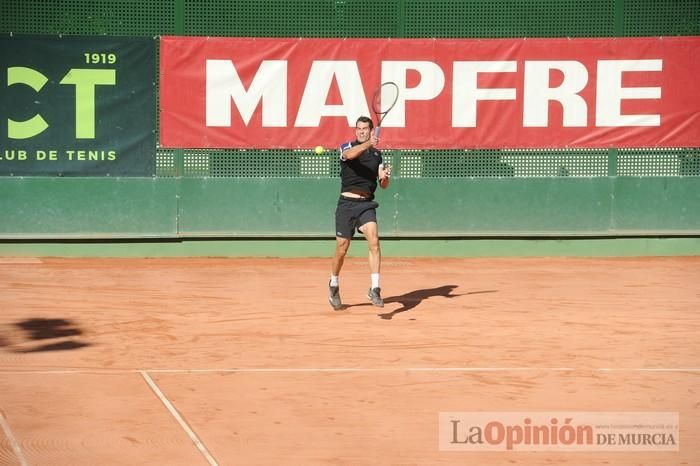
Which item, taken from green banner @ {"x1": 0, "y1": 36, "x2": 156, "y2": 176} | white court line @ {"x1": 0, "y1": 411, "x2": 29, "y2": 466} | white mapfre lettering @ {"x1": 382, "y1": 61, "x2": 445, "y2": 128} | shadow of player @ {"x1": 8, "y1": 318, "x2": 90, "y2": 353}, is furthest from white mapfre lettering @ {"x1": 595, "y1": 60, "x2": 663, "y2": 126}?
white court line @ {"x1": 0, "y1": 411, "x2": 29, "y2": 466}

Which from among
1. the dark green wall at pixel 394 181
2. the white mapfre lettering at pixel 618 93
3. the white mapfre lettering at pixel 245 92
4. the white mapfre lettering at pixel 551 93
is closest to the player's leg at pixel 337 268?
the dark green wall at pixel 394 181

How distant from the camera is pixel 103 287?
546 inches

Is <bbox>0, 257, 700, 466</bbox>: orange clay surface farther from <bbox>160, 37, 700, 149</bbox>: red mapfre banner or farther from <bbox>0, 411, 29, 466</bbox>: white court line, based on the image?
<bbox>160, 37, 700, 149</bbox>: red mapfre banner

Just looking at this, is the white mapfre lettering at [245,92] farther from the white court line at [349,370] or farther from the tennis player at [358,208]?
the white court line at [349,370]

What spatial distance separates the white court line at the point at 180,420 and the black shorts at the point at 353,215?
3.67 metres

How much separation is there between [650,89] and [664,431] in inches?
412

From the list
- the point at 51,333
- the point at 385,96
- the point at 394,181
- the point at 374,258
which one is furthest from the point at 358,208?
the point at 394,181

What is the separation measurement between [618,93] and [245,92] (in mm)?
5702

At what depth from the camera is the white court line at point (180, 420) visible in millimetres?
6793

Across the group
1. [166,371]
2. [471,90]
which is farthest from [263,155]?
[166,371]

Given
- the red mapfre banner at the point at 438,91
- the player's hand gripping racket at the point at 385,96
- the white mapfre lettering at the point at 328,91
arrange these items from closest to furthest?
the player's hand gripping racket at the point at 385,96 → the red mapfre banner at the point at 438,91 → the white mapfre lettering at the point at 328,91

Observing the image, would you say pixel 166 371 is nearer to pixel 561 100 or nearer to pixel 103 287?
pixel 103 287

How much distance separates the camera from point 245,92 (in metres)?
16.5

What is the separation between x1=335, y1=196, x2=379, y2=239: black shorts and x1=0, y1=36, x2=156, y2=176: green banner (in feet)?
17.1
